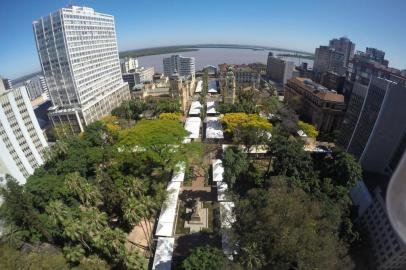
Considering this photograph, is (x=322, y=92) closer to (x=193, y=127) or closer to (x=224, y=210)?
(x=193, y=127)

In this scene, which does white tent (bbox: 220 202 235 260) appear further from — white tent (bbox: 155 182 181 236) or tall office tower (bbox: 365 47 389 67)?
tall office tower (bbox: 365 47 389 67)

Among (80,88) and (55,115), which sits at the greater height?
(80,88)

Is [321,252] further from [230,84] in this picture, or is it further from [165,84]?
[165,84]

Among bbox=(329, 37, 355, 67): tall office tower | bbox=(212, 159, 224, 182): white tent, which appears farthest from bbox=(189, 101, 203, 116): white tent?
bbox=(329, 37, 355, 67): tall office tower

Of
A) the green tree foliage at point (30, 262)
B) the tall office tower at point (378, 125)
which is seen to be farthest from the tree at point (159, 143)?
the tall office tower at point (378, 125)

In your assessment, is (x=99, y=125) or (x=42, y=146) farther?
(x=99, y=125)

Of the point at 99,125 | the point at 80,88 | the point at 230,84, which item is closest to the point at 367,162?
the point at 230,84
